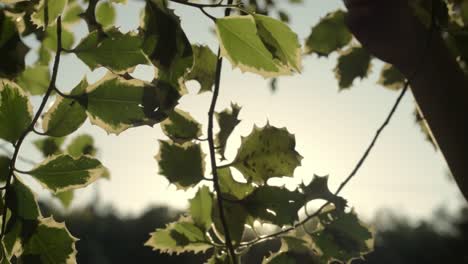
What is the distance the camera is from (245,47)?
740mm

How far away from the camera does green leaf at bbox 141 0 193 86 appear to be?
26.9 inches

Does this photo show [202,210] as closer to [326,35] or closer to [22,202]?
[22,202]

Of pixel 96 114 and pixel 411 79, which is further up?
pixel 411 79

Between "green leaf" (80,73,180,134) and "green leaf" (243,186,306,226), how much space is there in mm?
213

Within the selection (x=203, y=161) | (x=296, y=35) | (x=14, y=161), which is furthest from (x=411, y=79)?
(x=14, y=161)

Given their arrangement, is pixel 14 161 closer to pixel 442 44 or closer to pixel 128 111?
pixel 128 111

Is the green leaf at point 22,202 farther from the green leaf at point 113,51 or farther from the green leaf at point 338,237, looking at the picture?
the green leaf at point 338,237

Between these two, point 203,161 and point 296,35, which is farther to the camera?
point 203,161

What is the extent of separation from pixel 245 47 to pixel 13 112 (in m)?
0.32

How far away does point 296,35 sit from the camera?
2.41 ft

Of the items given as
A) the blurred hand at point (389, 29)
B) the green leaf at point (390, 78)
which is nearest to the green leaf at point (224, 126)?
the blurred hand at point (389, 29)

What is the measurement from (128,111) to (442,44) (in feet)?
1.69

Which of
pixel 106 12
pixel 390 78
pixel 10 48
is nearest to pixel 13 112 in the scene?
pixel 10 48

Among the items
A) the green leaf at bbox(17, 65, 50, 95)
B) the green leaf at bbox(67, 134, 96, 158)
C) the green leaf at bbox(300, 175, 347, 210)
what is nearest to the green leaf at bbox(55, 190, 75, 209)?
the green leaf at bbox(67, 134, 96, 158)
